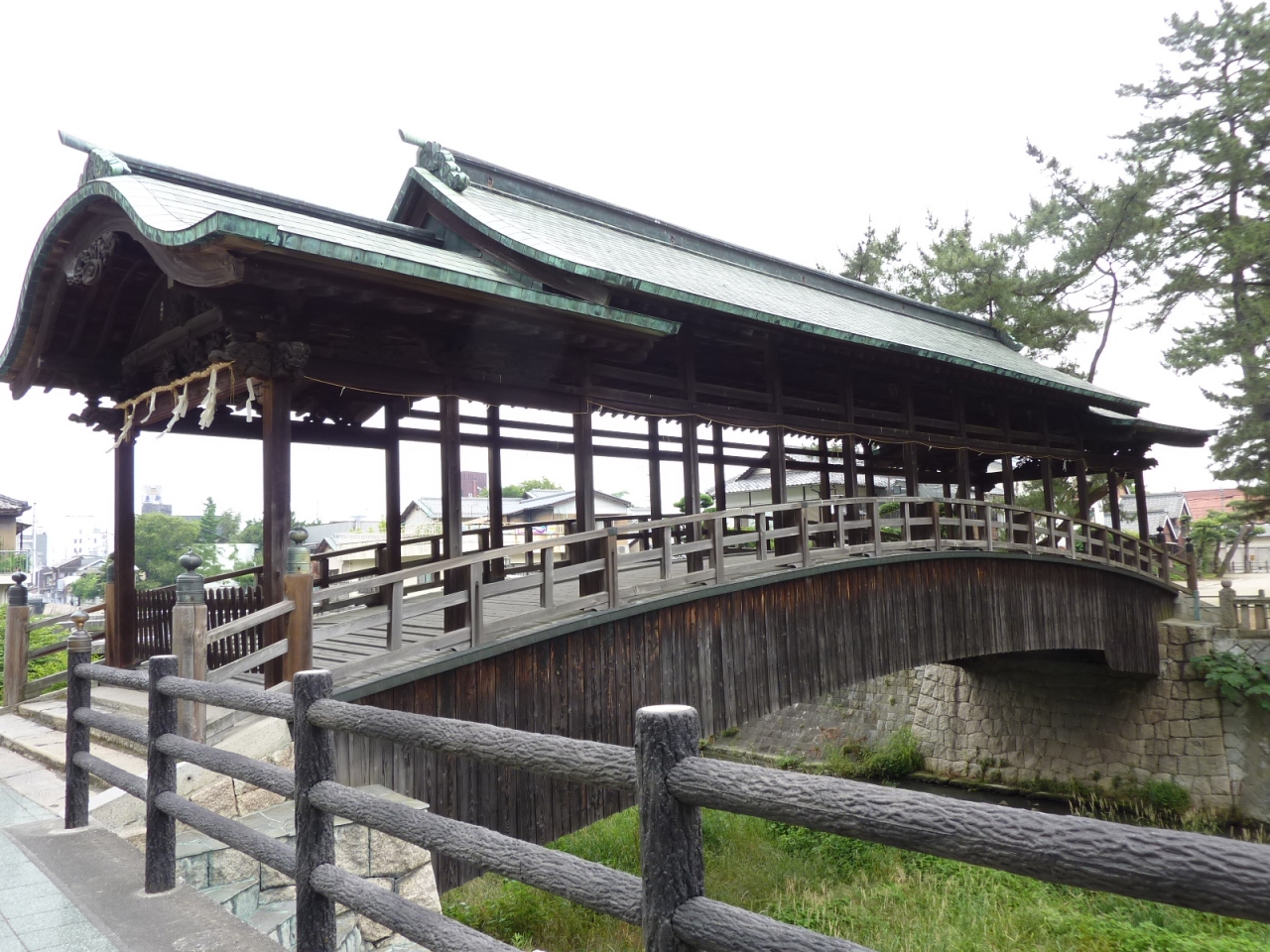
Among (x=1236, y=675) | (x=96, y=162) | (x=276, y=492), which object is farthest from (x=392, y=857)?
(x=1236, y=675)

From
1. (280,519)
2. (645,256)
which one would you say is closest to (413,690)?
(280,519)

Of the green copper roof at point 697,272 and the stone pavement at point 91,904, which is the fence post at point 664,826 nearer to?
the stone pavement at point 91,904

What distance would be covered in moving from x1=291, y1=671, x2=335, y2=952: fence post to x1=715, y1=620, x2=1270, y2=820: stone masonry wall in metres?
16.8

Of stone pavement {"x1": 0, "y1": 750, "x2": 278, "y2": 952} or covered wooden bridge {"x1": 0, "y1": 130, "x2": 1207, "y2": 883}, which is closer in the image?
stone pavement {"x1": 0, "y1": 750, "x2": 278, "y2": 952}

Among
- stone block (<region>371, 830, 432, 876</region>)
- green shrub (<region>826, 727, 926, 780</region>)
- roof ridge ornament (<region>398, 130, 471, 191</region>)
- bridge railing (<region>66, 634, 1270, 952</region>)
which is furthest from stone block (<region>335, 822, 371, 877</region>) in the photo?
green shrub (<region>826, 727, 926, 780</region>)

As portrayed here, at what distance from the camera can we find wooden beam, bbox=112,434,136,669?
8531 mm

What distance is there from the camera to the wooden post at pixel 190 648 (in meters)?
5.14

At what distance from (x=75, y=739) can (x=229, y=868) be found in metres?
1.17

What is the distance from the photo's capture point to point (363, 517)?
71.0 meters

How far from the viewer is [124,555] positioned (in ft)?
28.5

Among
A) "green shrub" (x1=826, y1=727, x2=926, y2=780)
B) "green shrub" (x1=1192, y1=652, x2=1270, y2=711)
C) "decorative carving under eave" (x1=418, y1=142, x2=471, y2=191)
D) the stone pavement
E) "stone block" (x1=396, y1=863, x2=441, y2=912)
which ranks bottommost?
"green shrub" (x1=826, y1=727, x2=926, y2=780)

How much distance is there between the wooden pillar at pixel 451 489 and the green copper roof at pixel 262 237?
4.35 feet

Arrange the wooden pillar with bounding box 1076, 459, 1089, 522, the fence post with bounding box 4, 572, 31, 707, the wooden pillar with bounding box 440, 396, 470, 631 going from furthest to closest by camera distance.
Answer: the wooden pillar with bounding box 1076, 459, 1089, 522
the fence post with bounding box 4, 572, 31, 707
the wooden pillar with bounding box 440, 396, 470, 631

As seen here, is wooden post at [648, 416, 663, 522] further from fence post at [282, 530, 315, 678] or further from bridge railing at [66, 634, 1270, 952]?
bridge railing at [66, 634, 1270, 952]
